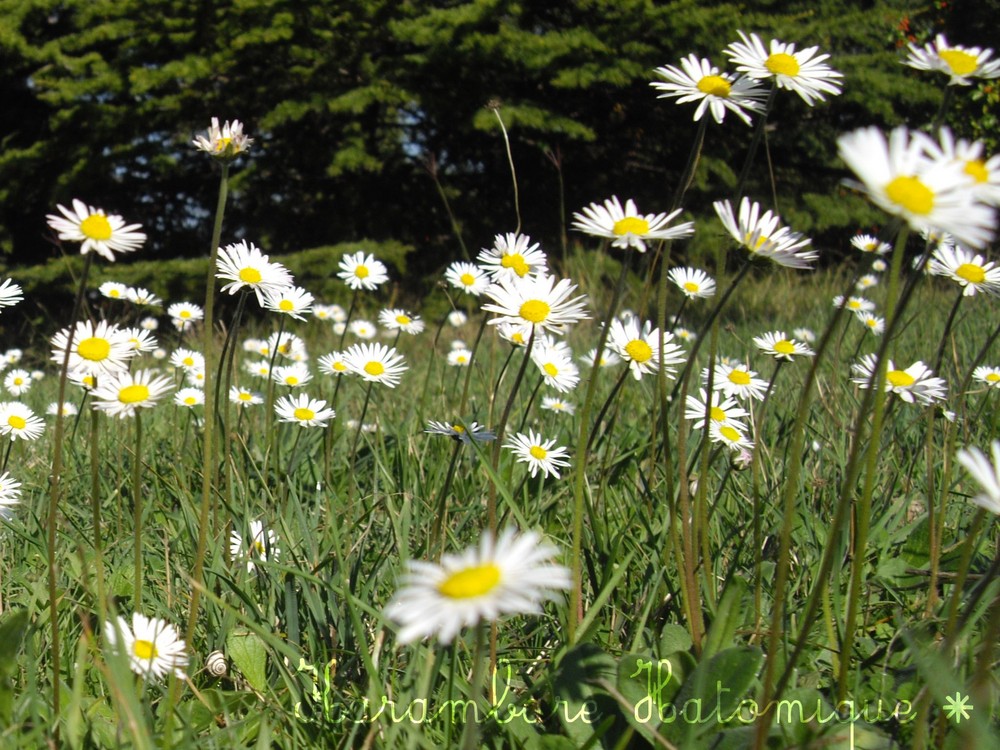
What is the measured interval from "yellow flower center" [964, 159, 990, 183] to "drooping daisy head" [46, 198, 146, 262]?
75 cm

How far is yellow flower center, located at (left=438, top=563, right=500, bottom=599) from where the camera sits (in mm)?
507

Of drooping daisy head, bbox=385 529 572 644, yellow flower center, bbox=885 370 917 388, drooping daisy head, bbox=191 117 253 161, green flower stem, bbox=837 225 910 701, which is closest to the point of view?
drooping daisy head, bbox=385 529 572 644

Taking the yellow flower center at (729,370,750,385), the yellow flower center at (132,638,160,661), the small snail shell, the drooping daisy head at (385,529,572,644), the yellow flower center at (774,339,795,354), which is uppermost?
the yellow flower center at (729,370,750,385)

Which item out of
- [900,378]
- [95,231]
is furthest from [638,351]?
[95,231]

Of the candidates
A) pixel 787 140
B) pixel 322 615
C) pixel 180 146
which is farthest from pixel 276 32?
pixel 322 615

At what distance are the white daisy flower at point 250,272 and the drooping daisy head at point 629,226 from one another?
519 mm

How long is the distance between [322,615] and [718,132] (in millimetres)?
6087

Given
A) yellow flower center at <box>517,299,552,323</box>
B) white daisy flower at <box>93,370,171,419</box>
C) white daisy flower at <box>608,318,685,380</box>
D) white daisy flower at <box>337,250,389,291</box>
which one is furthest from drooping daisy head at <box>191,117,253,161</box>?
white daisy flower at <box>337,250,389,291</box>

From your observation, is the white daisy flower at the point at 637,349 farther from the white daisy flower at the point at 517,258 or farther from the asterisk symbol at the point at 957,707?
the asterisk symbol at the point at 957,707

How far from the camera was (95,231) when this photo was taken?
85 centimetres

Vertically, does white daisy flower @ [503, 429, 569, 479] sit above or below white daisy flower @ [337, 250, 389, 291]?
below

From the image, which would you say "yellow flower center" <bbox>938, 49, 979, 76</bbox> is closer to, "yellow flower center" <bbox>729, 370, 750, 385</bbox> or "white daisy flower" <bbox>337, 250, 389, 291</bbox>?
"yellow flower center" <bbox>729, 370, 750, 385</bbox>

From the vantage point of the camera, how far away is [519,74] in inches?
241

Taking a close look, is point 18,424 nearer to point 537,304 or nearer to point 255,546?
point 255,546
